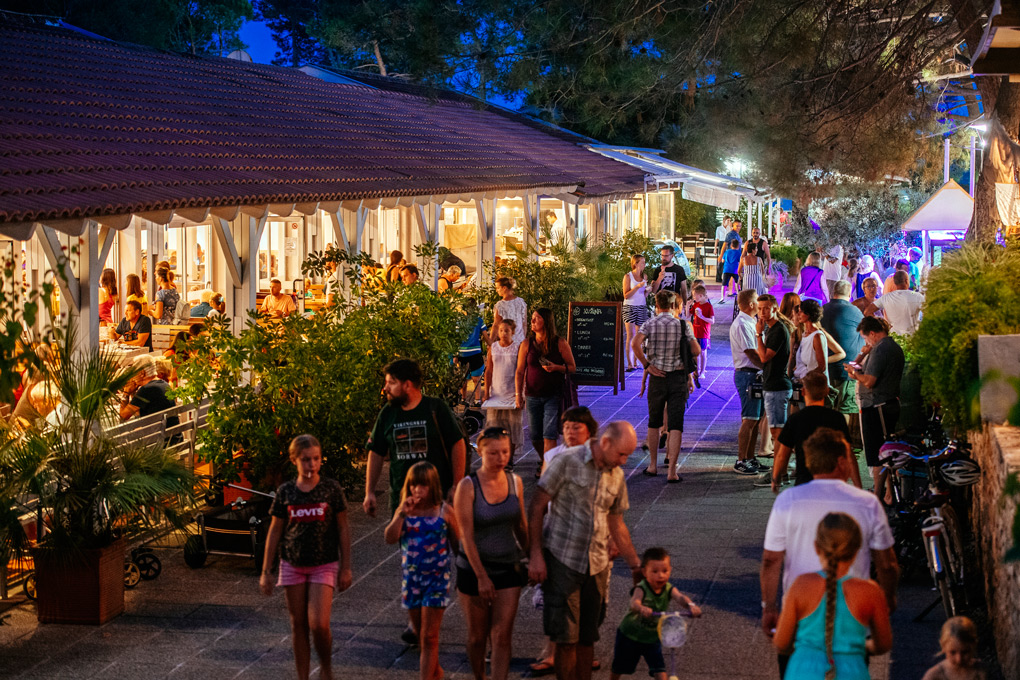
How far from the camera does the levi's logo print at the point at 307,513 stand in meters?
Result: 6.30

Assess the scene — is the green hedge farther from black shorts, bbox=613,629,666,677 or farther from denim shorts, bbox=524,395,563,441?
black shorts, bbox=613,629,666,677

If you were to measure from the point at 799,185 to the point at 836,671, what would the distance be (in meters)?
26.9

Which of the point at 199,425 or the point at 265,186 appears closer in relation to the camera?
the point at 199,425

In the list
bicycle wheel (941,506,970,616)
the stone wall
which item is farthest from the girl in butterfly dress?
bicycle wheel (941,506,970,616)

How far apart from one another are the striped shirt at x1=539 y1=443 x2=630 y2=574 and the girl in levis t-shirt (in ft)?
3.80

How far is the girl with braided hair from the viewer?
4.38 meters

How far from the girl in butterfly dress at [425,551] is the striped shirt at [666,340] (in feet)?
18.3

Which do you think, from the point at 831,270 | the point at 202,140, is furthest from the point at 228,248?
the point at 831,270

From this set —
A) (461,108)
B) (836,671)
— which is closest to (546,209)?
(461,108)

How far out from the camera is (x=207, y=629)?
7.48 m

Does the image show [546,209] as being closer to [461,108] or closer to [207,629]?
[461,108]

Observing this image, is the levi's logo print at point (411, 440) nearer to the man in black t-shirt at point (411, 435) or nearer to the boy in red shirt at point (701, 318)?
the man in black t-shirt at point (411, 435)

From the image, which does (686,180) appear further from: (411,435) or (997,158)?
(411,435)

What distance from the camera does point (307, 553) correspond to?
629 centimetres
